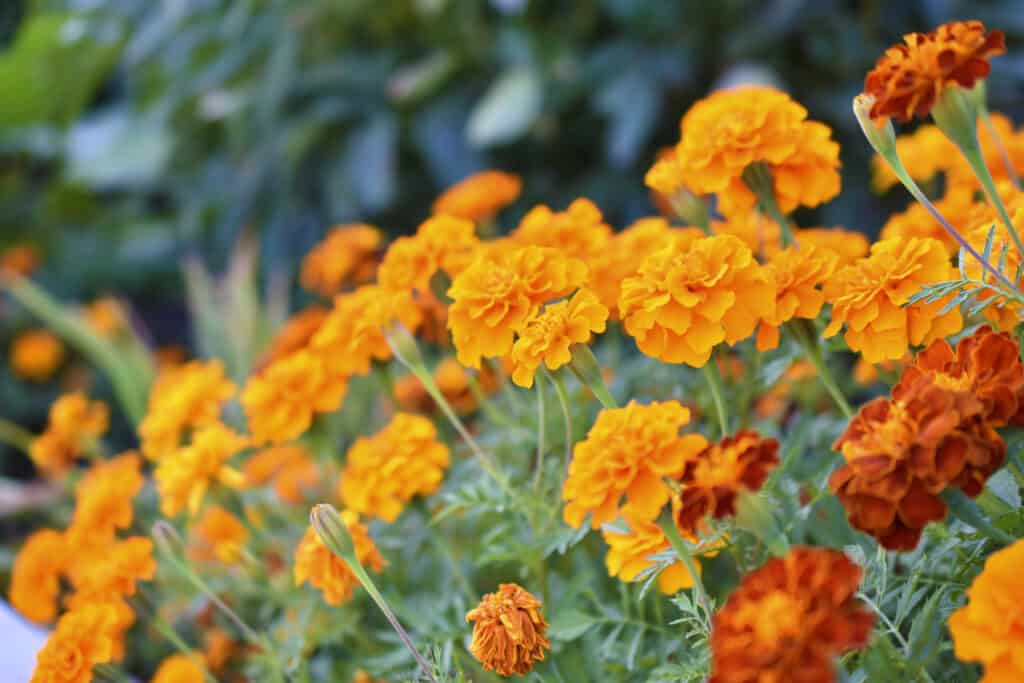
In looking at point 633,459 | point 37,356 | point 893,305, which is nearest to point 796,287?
point 893,305

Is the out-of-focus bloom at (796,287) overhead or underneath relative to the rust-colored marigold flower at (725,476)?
underneath

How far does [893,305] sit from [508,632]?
0.89 feet

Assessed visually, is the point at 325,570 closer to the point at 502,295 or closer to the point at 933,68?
the point at 502,295

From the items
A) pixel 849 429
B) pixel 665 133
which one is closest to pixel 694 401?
pixel 849 429

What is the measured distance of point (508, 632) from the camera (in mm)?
521

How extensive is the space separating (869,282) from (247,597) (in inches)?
25.7

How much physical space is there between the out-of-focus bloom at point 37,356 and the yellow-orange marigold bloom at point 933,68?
6.61 ft

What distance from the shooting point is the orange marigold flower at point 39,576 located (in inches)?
31.1

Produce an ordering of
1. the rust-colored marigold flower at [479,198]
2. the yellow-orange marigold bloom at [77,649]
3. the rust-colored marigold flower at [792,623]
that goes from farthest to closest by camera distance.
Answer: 1. the rust-colored marigold flower at [479,198]
2. the yellow-orange marigold bloom at [77,649]
3. the rust-colored marigold flower at [792,623]

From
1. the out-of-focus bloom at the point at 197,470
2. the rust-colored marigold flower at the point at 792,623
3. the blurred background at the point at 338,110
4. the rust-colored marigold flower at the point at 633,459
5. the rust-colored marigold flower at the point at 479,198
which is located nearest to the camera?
the rust-colored marigold flower at the point at 792,623

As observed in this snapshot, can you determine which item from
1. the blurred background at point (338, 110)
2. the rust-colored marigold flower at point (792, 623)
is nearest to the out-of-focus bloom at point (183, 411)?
the rust-colored marigold flower at point (792, 623)

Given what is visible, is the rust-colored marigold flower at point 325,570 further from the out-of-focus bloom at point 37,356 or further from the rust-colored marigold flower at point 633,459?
the out-of-focus bloom at point 37,356

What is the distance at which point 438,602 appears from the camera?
0.74 metres

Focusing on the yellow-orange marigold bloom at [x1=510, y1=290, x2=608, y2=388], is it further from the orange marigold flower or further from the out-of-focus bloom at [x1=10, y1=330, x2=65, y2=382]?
the out-of-focus bloom at [x1=10, y1=330, x2=65, y2=382]
